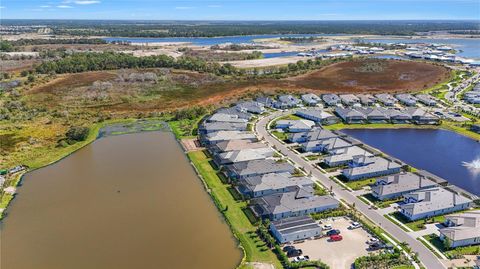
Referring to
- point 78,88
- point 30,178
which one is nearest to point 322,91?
point 78,88

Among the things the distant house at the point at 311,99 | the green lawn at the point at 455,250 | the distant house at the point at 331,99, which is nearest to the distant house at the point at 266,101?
the distant house at the point at 311,99

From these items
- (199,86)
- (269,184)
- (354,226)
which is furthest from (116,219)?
(199,86)

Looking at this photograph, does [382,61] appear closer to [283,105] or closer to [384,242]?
[283,105]

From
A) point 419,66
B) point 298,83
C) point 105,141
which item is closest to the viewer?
point 105,141

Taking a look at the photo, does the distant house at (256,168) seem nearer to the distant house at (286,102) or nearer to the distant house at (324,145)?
the distant house at (324,145)

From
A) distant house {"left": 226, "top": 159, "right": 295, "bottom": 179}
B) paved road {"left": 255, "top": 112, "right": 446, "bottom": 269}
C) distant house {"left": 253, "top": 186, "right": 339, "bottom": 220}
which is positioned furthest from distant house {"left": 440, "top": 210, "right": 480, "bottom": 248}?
distant house {"left": 226, "top": 159, "right": 295, "bottom": 179}

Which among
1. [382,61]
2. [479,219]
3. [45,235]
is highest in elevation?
[382,61]
